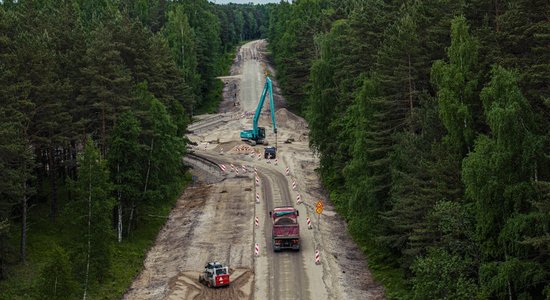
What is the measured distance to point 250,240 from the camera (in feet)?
183

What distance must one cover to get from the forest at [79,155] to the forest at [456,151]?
18.0 metres

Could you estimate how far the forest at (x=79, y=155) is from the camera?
147 feet

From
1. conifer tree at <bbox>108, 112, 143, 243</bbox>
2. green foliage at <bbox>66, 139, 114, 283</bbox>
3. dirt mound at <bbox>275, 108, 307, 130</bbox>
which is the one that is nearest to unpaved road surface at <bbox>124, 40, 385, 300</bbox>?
green foliage at <bbox>66, 139, 114, 283</bbox>

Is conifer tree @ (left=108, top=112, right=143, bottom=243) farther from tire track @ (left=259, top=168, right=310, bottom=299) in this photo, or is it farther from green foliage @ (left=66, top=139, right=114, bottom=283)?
tire track @ (left=259, top=168, right=310, bottom=299)

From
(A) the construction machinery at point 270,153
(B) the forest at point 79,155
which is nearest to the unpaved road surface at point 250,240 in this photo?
(A) the construction machinery at point 270,153

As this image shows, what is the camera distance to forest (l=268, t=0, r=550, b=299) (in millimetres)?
30031

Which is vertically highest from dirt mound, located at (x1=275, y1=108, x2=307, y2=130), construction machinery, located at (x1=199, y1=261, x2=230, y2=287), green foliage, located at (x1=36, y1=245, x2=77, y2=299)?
dirt mound, located at (x1=275, y1=108, x2=307, y2=130)

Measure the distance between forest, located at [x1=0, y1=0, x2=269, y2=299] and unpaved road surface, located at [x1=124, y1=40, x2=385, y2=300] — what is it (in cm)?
258

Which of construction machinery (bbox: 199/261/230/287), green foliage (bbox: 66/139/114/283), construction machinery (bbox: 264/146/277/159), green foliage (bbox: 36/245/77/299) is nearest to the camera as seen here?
green foliage (bbox: 36/245/77/299)

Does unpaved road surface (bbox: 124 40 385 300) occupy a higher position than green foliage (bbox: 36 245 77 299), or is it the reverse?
green foliage (bbox: 36 245 77 299)

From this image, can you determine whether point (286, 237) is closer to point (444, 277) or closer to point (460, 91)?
point (444, 277)

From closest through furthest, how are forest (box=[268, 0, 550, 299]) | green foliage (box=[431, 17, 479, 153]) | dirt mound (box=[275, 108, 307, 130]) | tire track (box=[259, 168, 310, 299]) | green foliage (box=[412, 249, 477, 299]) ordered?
1. forest (box=[268, 0, 550, 299])
2. green foliage (box=[412, 249, 477, 299])
3. green foliage (box=[431, 17, 479, 153])
4. tire track (box=[259, 168, 310, 299])
5. dirt mound (box=[275, 108, 307, 130])

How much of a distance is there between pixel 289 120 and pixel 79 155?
7479 centimetres

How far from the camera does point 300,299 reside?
42.0 m
